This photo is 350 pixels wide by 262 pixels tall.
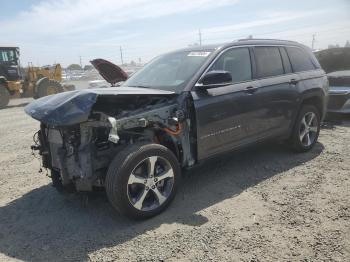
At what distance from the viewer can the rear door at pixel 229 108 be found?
4.34 m

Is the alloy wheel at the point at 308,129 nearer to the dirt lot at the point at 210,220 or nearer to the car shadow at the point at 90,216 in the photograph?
the dirt lot at the point at 210,220

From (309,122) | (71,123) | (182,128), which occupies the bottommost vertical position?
(309,122)

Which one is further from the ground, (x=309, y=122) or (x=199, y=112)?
(x=199, y=112)

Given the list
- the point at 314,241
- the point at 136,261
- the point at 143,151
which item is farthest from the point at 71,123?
the point at 314,241

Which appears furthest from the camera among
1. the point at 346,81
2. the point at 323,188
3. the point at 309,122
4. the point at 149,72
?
the point at 346,81

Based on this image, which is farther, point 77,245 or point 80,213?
point 80,213

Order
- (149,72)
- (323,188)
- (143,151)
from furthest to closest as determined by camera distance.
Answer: (149,72)
(323,188)
(143,151)

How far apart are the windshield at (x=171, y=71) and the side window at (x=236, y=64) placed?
8.4 inches

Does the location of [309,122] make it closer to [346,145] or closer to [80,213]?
[346,145]

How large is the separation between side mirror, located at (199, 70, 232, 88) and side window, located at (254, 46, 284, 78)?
0.95 meters

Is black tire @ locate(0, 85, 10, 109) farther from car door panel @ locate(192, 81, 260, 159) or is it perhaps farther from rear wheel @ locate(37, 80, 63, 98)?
car door panel @ locate(192, 81, 260, 159)

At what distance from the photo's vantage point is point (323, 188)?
4.54m

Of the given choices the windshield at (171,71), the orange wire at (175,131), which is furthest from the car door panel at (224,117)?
the windshield at (171,71)

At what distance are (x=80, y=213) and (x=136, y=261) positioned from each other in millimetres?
1297
